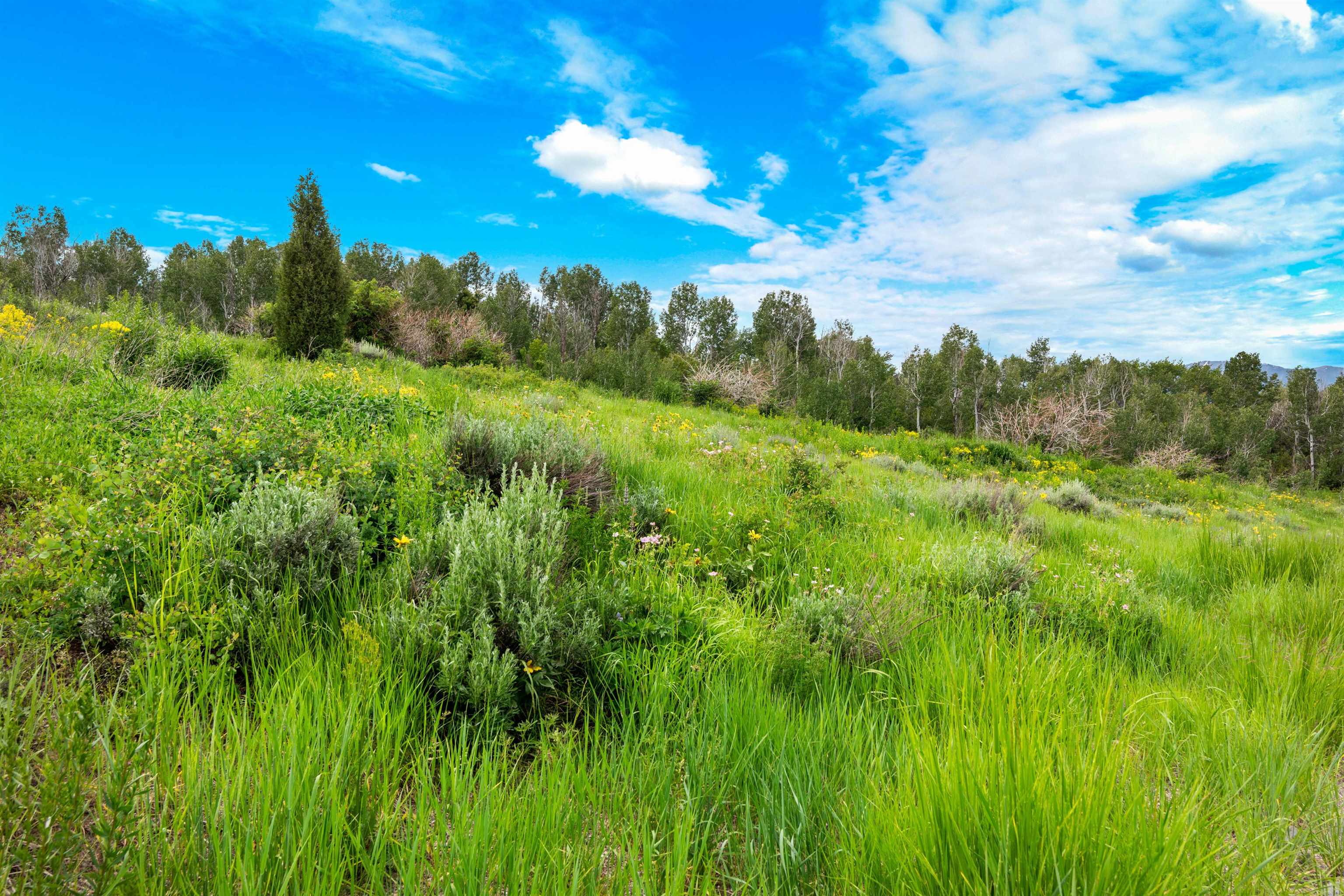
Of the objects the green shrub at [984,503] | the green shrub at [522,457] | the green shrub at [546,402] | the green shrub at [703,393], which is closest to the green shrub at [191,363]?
the green shrub at [546,402]

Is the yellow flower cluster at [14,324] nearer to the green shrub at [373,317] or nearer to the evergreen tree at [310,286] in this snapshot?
the evergreen tree at [310,286]

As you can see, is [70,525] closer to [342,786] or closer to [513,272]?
[342,786]

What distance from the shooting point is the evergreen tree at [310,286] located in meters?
16.7

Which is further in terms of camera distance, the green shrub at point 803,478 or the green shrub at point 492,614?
the green shrub at point 803,478

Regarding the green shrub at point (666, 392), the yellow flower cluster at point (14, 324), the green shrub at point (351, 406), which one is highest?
the green shrub at point (666, 392)

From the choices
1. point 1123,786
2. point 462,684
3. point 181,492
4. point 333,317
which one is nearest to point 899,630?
point 1123,786

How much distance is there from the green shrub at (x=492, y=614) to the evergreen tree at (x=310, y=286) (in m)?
16.2

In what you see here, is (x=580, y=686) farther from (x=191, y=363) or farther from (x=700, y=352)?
(x=700, y=352)

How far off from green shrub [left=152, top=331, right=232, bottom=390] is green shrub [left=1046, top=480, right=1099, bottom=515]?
1359 cm

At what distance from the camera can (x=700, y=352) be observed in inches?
2552

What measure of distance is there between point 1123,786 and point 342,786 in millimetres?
2201

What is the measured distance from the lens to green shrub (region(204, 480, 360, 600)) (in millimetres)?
2752

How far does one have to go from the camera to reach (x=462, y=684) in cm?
235

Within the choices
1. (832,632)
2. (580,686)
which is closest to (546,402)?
(580,686)
